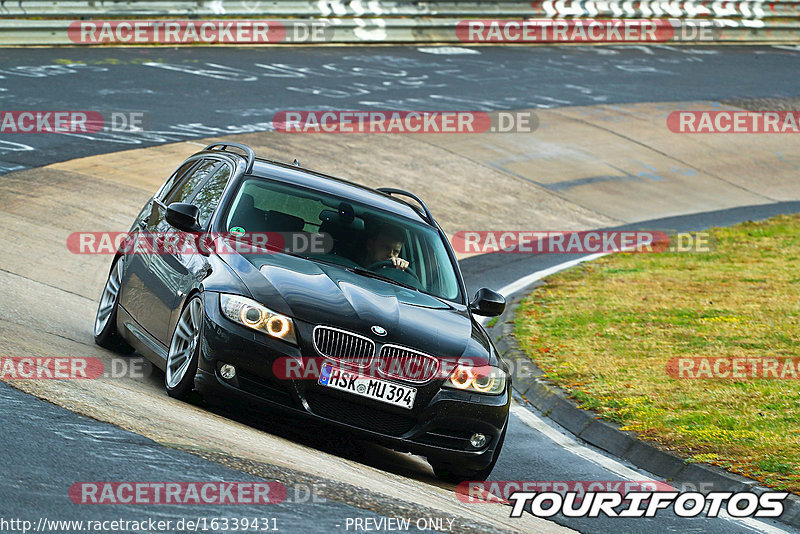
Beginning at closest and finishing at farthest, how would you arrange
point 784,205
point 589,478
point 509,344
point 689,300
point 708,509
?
1. point 708,509
2. point 589,478
3. point 509,344
4. point 689,300
5. point 784,205

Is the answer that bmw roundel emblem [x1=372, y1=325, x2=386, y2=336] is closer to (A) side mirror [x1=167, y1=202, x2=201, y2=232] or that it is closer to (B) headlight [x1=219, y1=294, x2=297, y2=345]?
(B) headlight [x1=219, y1=294, x2=297, y2=345]

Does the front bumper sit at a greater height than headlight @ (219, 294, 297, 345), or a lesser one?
lesser

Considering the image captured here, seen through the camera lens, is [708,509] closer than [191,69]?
Yes

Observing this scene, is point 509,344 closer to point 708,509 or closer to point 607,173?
point 708,509

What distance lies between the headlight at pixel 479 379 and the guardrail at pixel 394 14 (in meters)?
18.3

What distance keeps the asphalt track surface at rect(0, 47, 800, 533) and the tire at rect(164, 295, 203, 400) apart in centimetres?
53

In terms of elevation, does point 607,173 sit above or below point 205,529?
below

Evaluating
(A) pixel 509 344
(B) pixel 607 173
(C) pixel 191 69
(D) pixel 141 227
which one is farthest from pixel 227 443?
(C) pixel 191 69

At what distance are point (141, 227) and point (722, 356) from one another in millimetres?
5537

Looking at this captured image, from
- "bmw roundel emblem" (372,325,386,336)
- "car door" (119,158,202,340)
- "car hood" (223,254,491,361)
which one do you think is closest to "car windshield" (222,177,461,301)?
"car hood" (223,254,491,361)

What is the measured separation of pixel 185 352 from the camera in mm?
7414

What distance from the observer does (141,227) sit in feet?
30.6

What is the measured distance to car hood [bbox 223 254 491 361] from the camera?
702 cm

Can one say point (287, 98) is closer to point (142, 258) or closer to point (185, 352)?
point (142, 258)
